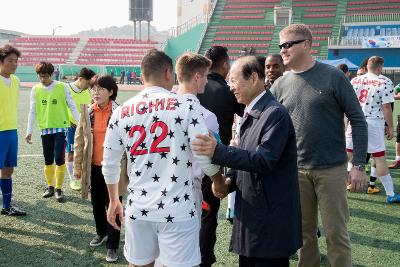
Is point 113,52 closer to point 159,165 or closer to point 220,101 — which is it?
point 220,101

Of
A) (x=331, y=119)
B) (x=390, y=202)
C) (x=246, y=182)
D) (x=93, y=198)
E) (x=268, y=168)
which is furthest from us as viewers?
(x=390, y=202)

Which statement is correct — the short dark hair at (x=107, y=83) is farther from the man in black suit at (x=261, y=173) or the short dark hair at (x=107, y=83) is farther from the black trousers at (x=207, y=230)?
the man in black suit at (x=261, y=173)

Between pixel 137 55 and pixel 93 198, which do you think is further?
pixel 137 55

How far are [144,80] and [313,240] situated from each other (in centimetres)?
205

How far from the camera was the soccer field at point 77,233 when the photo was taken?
4285 mm

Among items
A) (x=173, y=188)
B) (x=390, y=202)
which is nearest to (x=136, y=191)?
(x=173, y=188)

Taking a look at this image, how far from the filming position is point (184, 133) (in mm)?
2488

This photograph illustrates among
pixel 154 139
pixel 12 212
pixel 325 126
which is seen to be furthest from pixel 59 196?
pixel 325 126

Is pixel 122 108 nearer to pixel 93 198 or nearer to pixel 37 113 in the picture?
pixel 93 198

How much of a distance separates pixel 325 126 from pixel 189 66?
1.19 meters

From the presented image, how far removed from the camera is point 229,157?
2.35 m

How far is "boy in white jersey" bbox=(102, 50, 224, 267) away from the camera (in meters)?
2.46

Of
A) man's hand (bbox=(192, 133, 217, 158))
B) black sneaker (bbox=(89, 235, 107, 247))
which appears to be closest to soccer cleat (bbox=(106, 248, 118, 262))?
black sneaker (bbox=(89, 235, 107, 247))

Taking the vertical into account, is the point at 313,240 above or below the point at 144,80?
below
